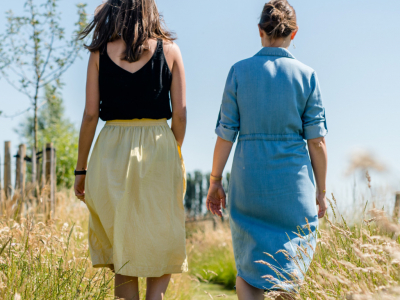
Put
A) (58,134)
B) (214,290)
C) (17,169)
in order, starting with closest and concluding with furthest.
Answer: (214,290) < (17,169) < (58,134)

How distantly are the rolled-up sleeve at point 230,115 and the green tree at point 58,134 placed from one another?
4719mm

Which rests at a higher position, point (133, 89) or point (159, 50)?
point (159, 50)

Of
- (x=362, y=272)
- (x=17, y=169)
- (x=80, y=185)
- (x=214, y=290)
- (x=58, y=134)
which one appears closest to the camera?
(x=362, y=272)

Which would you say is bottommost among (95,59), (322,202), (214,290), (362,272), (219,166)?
(214,290)

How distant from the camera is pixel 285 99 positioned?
2.29 meters

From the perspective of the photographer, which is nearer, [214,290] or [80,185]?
[80,185]

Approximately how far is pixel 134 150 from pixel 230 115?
1.84 feet

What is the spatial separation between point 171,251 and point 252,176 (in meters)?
0.61

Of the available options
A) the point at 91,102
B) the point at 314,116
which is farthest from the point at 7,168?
the point at 314,116

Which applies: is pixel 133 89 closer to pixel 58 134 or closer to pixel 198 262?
pixel 198 262

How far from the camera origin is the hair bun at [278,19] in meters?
2.34

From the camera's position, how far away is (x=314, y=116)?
2.33m

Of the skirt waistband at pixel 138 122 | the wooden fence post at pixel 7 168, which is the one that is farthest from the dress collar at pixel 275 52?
the wooden fence post at pixel 7 168

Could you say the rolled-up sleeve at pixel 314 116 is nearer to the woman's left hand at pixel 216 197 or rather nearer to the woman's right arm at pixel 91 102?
the woman's left hand at pixel 216 197
